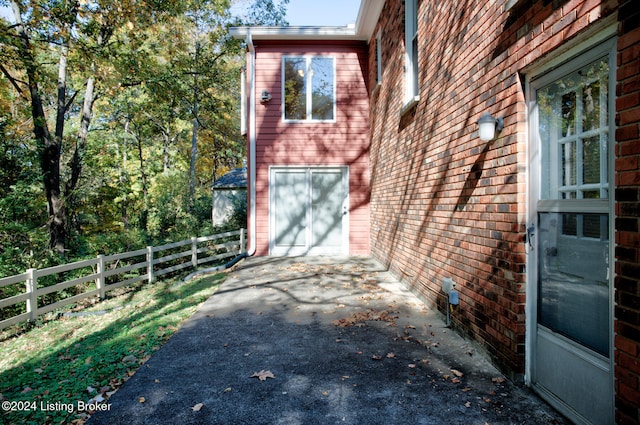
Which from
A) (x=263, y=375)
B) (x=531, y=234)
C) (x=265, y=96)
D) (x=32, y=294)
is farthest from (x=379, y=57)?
(x=32, y=294)

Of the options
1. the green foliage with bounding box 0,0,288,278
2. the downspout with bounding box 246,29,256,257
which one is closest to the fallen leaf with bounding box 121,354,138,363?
the green foliage with bounding box 0,0,288,278

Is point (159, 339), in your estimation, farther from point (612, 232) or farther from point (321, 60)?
point (321, 60)

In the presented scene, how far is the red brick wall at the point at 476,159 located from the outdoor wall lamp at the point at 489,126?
0.27 feet

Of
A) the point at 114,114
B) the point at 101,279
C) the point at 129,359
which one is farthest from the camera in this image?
the point at 114,114

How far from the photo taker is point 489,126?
112 inches

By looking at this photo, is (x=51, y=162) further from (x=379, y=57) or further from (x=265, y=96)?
(x=379, y=57)

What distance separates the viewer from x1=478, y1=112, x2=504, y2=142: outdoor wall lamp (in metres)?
2.82

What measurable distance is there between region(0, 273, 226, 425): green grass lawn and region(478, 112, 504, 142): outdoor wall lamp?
12.0 ft

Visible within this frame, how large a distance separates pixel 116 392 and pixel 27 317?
381 cm

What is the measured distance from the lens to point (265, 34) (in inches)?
341

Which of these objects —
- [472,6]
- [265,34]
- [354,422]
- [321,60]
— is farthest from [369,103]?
[354,422]

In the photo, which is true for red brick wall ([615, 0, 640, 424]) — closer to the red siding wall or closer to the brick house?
the brick house

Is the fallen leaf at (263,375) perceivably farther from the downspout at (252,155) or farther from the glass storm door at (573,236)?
the downspout at (252,155)

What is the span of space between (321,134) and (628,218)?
7776 mm
